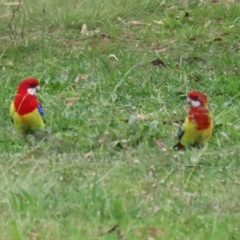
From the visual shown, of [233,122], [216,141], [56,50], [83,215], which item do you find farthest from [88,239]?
[56,50]

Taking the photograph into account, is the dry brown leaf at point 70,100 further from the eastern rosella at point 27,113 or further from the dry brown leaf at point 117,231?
the dry brown leaf at point 117,231

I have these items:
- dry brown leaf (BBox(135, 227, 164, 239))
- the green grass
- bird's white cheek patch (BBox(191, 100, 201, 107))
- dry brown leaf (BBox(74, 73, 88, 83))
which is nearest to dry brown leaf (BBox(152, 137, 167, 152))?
the green grass

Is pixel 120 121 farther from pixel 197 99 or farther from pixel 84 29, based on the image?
pixel 84 29

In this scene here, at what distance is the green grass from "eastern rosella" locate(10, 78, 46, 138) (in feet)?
0.35

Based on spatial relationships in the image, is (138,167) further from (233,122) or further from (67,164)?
(233,122)

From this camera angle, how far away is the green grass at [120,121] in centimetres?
428

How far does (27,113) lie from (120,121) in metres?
0.76

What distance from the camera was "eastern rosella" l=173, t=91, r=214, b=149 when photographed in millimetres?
5293

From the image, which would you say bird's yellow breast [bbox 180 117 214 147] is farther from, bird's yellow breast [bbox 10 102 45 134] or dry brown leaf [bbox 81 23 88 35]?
dry brown leaf [bbox 81 23 88 35]

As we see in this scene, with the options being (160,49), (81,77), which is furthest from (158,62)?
(81,77)

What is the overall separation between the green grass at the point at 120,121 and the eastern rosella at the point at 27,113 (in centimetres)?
11

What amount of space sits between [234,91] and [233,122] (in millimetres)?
748

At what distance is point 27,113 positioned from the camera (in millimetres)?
5449

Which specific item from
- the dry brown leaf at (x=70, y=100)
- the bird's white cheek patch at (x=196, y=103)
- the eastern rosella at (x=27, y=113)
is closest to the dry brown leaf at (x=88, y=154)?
the eastern rosella at (x=27, y=113)
